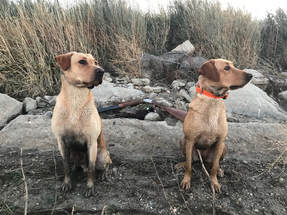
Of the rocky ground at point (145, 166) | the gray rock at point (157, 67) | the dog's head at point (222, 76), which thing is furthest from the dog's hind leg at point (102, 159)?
the gray rock at point (157, 67)

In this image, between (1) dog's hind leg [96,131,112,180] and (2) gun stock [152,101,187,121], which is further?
(2) gun stock [152,101,187,121]

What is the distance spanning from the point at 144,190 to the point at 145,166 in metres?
0.39

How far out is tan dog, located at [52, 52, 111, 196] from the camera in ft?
6.73

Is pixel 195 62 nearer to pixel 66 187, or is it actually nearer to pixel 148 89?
pixel 148 89

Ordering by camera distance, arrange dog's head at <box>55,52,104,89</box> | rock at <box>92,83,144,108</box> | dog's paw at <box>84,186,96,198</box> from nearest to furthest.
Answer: dog's head at <box>55,52,104,89</box> < dog's paw at <box>84,186,96,198</box> < rock at <box>92,83,144,108</box>

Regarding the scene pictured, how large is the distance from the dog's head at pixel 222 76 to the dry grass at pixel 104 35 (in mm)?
3331

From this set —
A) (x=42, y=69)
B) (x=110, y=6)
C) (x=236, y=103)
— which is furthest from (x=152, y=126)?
(x=110, y=6)

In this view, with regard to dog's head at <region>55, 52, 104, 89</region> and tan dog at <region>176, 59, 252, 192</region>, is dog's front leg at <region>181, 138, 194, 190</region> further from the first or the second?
dog's head at <region>55, 52, 104, 89</region>

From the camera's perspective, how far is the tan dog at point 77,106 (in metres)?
2.05

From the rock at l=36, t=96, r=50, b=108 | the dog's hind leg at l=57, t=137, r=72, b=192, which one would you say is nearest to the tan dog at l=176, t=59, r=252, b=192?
the dog's hind leg at l=57, t=137, r=72, b=192

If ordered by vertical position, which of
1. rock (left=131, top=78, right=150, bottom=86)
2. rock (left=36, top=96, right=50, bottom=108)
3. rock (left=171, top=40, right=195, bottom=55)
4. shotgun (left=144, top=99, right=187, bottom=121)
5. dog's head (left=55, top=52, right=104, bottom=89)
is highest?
dog's head (left=55, top=52, right=104, bottom=89)

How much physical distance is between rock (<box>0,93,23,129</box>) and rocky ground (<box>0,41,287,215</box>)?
15 mm

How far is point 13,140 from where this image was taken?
311 cm

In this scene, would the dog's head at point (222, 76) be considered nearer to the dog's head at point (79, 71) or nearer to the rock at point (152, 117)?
the dog's head at point (79, 71)
